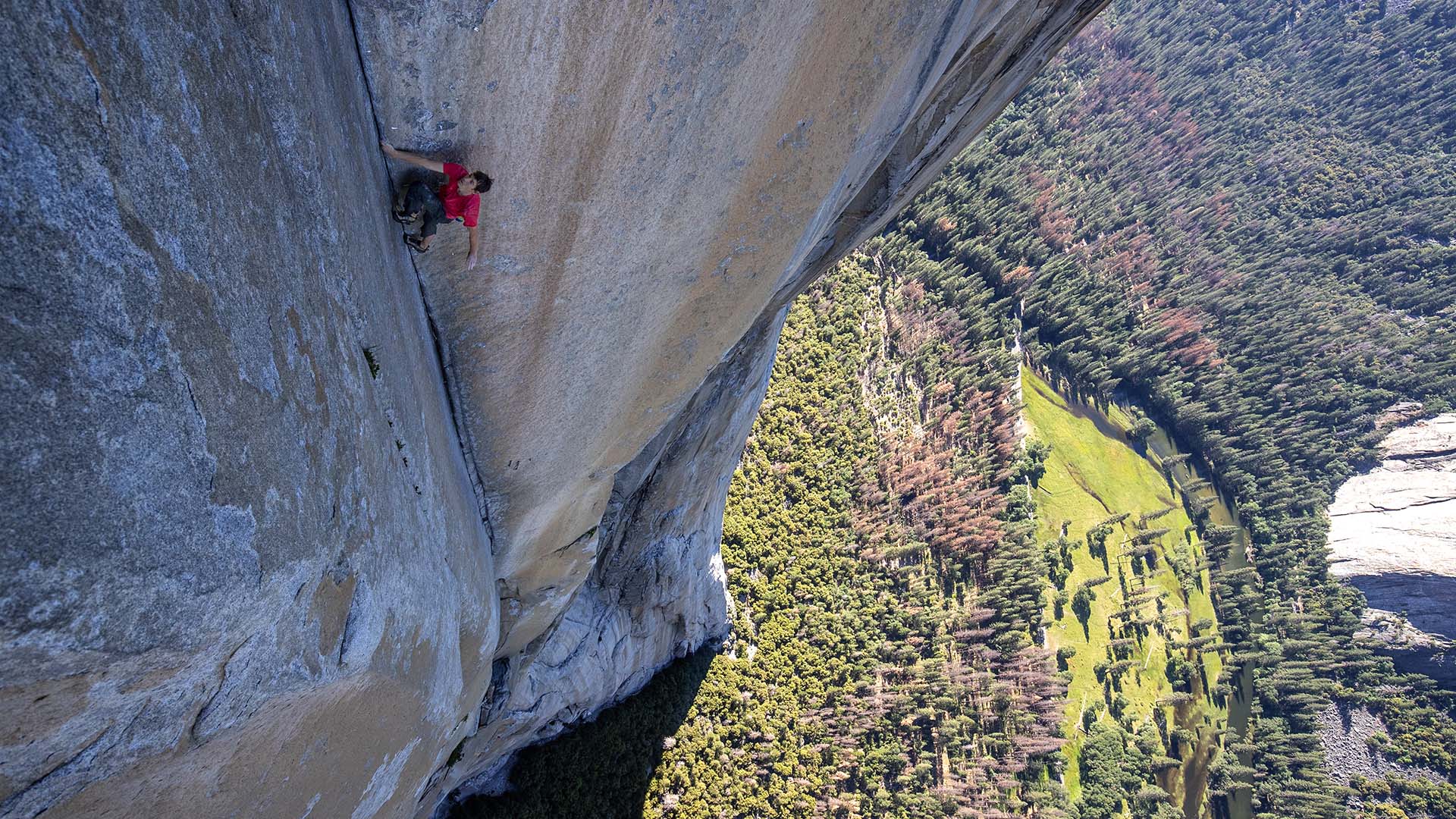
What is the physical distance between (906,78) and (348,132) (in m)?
5.17

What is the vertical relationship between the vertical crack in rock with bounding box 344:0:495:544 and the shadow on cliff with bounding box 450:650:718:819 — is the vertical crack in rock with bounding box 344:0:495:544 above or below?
above

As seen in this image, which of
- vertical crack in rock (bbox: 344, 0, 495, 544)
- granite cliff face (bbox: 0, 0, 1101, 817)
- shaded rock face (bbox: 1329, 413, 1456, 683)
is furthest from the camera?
shaded rock face (bbox: 1329, 413, 1456, 683)

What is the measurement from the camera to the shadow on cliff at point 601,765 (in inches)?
546

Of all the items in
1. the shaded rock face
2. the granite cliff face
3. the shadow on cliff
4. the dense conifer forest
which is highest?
the dense conifer forest

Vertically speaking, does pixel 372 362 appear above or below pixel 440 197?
below

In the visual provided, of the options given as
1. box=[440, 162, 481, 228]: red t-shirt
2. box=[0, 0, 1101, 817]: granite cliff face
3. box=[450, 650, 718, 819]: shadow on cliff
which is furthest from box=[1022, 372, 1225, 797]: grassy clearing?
box=[440, 162, 481, 228]: red t-shirt

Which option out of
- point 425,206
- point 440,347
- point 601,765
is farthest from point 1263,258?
point 425,206

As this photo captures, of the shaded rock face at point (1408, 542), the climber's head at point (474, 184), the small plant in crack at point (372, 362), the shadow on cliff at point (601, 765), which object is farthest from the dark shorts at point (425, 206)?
the shaded rock face at point (1408, 542)

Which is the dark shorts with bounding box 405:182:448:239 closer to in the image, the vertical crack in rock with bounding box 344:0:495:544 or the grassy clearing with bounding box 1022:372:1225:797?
the vertical crack in rock with bounding box 344:0:495:544

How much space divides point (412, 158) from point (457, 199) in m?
0.42

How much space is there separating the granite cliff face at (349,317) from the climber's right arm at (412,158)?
3.4 inches

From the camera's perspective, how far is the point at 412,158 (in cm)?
468

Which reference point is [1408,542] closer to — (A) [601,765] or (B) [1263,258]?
(B) [1263,258]

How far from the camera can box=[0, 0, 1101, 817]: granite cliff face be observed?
2.09 m
